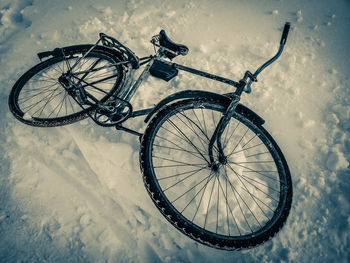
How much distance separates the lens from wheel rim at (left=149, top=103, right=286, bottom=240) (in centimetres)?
191

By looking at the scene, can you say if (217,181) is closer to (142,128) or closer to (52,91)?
(142,128)

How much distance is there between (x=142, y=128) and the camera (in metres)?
2.32

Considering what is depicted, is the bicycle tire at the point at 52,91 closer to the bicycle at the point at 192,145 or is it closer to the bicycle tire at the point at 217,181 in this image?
the bicycle at the point at 192,145

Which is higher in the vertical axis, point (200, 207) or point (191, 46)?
point (191, 46)

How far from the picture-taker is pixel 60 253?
168 cm

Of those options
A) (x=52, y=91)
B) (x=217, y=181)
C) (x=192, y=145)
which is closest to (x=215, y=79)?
(x=192, y=145)

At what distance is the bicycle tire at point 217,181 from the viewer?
146 centimetres

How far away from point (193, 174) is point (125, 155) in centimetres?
81

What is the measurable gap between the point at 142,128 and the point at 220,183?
1112 mm

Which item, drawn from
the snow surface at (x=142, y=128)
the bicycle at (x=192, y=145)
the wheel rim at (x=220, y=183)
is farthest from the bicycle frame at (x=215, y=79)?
the snow surface at (x=142, y=128)

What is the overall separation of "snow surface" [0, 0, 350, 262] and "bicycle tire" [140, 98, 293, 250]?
0.24 meters

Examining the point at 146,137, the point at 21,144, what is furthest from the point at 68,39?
the point at 146,137

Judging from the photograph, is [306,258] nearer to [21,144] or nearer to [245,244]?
[245,244]

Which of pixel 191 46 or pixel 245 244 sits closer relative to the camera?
pixel 245 244
